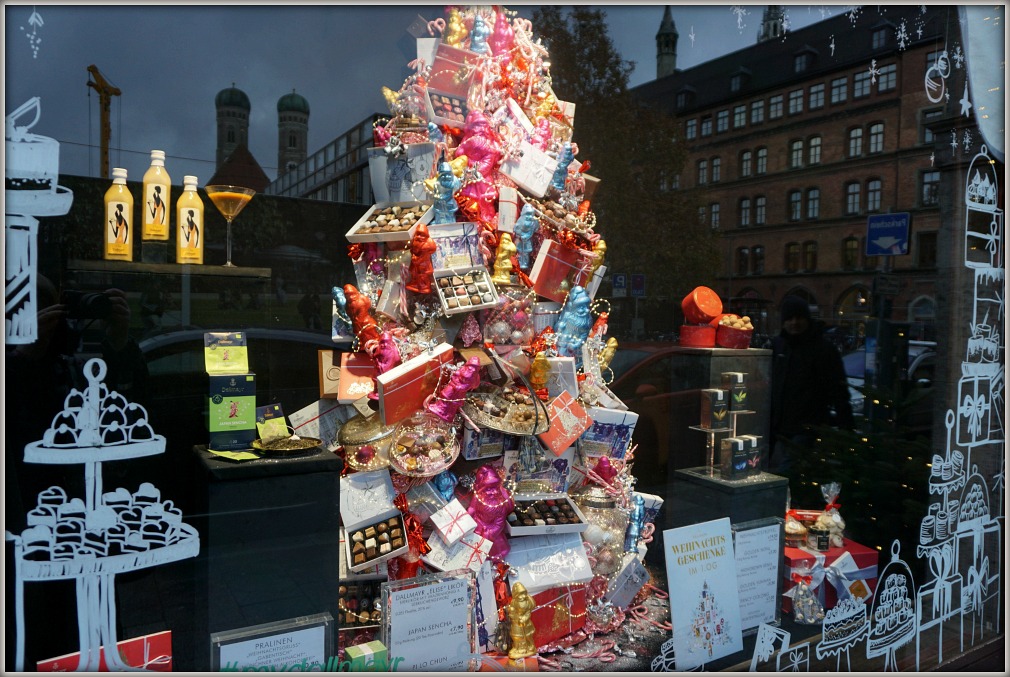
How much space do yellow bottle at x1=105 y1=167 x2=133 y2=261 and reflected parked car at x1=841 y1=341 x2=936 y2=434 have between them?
11.5 feet

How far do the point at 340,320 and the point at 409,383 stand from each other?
46 cm

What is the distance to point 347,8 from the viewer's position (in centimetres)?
287

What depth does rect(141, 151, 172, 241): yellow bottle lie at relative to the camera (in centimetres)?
254

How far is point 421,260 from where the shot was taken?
278 centimetres

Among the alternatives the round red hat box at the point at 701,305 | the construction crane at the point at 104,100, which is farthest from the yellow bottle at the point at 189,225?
the round red hat box at the point at 701,305

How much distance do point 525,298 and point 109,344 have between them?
157 cm

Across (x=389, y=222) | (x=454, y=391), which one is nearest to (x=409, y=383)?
(x=454, y=391)

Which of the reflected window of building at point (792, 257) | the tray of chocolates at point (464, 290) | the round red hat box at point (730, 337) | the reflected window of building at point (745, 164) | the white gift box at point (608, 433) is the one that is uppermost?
the reflected window of building at point (745, 164)

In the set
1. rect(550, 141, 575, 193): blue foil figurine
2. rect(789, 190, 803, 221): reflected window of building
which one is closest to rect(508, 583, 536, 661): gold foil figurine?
rect(550, 141, 575, 193): blue foil figurine

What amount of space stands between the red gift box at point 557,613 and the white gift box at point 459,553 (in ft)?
1.10

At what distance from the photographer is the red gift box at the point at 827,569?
358 centimetres

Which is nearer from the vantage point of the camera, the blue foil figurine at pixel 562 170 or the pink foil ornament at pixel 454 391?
the pink foil ornament at pixel 454 391

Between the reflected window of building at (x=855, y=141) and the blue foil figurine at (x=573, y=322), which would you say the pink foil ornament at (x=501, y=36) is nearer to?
the blue foil figurine at (x=573, y=322)

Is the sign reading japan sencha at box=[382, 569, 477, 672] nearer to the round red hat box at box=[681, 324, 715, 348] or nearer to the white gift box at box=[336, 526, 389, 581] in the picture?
the white gift box at box=[336, 526, 389, 581]
